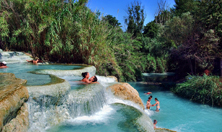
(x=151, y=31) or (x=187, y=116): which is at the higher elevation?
(x=151, y=31)

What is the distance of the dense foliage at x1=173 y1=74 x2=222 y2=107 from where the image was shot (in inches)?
367

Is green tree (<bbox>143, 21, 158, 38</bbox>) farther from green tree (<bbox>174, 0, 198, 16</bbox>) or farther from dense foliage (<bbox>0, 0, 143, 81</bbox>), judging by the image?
dense foliage (<bbox>0, 0, 143, 81</bbox>)

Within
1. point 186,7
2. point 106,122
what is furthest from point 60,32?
point 186,7

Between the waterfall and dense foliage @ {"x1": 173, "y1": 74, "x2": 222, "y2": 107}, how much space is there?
6.51m

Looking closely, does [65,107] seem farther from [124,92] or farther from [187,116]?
[187,116]

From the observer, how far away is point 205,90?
31.7 ft

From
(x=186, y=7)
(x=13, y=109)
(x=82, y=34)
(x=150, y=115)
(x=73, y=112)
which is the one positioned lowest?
(x=150, y=115)

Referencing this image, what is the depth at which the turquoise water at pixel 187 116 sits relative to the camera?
6852mm

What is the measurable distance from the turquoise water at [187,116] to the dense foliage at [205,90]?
436 millimetres

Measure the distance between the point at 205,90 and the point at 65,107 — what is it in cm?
790

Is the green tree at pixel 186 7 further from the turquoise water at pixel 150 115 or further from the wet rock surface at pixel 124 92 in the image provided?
the wet rock surface at pixel 124 92

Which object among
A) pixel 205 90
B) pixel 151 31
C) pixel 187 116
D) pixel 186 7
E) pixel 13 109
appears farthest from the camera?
pixel 186 7

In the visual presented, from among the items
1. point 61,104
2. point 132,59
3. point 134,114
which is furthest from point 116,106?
point 132,59

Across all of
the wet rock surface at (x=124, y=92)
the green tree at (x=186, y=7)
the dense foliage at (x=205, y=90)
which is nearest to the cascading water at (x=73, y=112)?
the wet rock surface at (x=124, y=92)
